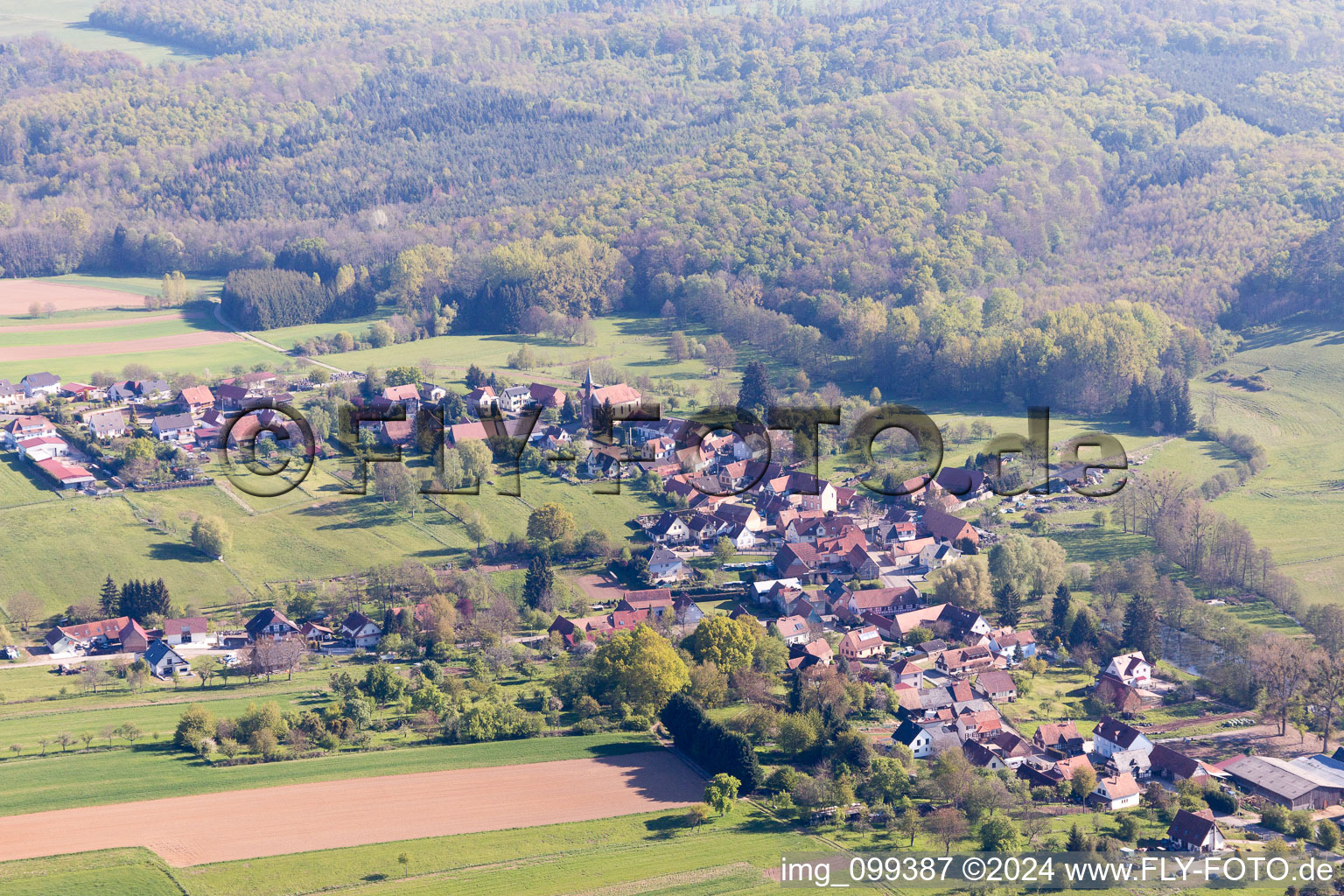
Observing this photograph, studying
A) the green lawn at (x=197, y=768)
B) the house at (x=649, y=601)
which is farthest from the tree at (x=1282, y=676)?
the house at (x=649, y=601)

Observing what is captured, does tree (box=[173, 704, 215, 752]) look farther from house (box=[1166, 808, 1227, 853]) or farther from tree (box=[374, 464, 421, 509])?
house (box=[1166, 808, 1227, 853])

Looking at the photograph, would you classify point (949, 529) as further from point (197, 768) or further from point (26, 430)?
point (26, 430)

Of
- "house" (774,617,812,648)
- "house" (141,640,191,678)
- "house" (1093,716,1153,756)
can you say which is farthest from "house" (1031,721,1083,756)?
"house" (141,640,191,678)

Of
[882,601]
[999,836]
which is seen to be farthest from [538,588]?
[999,836]

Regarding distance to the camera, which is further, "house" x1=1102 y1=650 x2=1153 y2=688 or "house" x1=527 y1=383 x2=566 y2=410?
"house" x1=527 y1=383 x2=566 y2=410

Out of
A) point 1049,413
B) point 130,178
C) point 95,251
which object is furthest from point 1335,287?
point 130,178

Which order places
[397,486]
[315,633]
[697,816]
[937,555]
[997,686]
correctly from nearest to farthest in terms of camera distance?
[697,816], [997,686], [315,633], [937,555], [397,486]

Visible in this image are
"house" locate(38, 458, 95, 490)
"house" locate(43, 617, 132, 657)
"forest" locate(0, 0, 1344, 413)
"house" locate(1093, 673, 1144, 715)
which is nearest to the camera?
"house" locate(1093, 673, 1144, 715)
